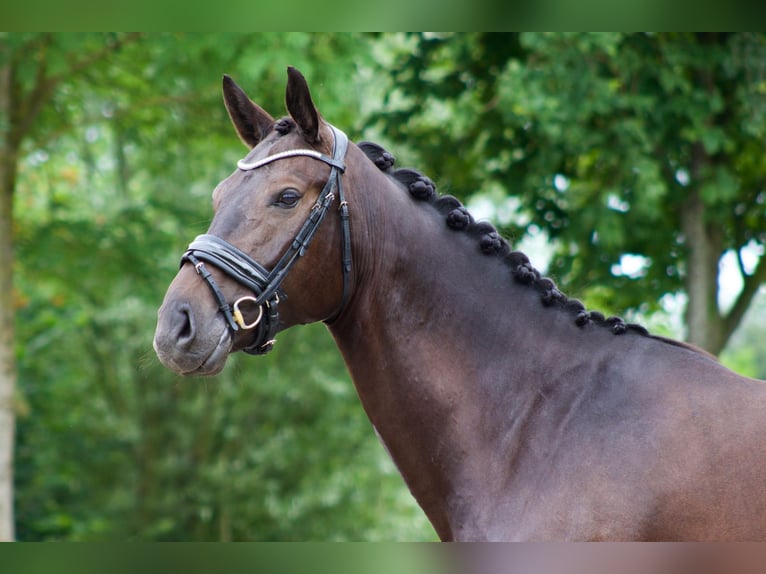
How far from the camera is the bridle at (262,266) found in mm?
2902

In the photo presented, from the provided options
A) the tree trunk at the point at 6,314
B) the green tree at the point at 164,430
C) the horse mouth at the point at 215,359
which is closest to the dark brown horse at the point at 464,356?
the horse mouth at the point at 215,359

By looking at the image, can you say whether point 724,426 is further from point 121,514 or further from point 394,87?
point 121,514

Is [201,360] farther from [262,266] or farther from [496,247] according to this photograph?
[496,247]

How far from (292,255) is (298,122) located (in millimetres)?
519

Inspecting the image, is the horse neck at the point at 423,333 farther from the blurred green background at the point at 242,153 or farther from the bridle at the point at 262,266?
the blurred green background at the point at 242,153

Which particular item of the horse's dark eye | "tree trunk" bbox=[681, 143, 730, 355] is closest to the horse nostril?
the horse's dark eye

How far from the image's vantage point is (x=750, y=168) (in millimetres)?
8773

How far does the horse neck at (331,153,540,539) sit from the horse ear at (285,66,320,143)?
27 cm

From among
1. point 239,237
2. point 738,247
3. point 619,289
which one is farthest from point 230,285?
point 738,247

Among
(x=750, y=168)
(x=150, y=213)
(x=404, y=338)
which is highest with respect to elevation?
(x=150, y=213)

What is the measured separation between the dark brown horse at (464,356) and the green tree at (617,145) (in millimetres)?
4375

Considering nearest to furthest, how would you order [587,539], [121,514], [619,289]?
[587,539] → [619,289] → [121,514]

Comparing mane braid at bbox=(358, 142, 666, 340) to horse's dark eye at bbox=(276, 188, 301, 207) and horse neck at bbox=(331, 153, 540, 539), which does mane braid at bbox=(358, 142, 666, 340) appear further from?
horse's dark eye at bbox=(276, 188, 301, 207)

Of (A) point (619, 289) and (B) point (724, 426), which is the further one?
(A) point (619, 289)
